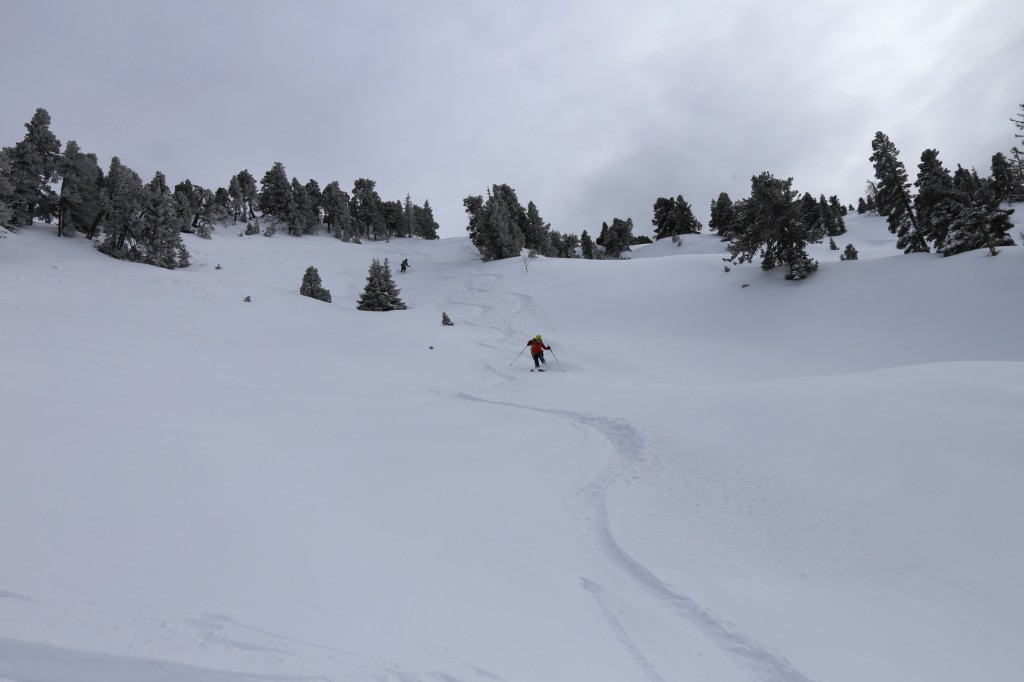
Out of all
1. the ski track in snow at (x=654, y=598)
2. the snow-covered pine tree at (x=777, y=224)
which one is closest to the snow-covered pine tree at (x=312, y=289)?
the snow-covered pine tree at (x=777, y=224)

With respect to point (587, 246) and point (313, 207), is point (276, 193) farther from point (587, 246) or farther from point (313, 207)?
point (587, 246)

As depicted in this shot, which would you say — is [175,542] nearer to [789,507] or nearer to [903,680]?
[903,680]

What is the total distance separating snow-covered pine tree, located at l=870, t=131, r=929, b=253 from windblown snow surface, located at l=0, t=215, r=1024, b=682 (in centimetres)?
2775

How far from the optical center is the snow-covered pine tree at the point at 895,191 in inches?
1172

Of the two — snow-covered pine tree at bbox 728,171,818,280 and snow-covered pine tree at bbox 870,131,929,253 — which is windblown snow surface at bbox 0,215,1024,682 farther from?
snow-covered pine tree at bbox 870,131,929,253

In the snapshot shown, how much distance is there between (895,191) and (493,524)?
38099mm

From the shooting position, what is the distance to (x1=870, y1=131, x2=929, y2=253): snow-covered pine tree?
2977cm

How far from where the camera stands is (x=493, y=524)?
202 inches

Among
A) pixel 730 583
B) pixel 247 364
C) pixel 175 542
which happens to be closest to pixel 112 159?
pixel 247 364

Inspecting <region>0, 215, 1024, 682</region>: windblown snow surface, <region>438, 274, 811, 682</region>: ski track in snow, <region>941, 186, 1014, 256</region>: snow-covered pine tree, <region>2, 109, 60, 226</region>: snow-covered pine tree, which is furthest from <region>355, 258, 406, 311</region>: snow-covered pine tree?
<region>941, 186, 1014, 256</region>: snow-covered pine tree

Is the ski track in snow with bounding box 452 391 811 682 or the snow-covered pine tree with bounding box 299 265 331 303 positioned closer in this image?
the ski track in snow with bounding box 452 391 811 682

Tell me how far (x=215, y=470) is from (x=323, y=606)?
288 cm

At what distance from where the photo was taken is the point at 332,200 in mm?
71750

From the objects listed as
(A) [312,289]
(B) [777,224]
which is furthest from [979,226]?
(A) [312,289]
